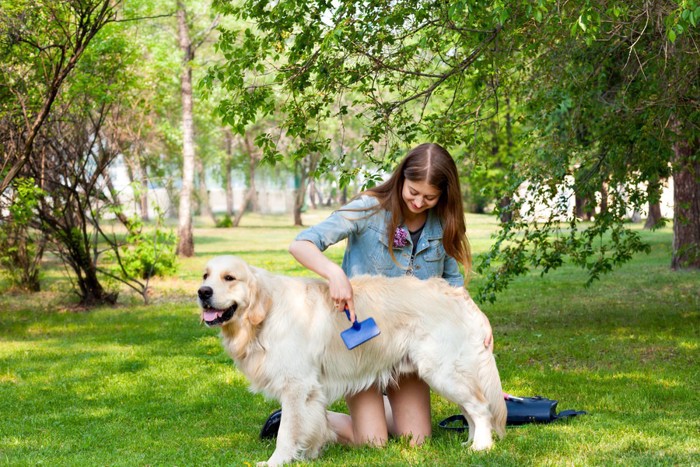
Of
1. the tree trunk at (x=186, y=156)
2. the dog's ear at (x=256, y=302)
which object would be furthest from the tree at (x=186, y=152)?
the dog's ear at (x=256, y=302)

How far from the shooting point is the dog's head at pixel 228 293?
437cm

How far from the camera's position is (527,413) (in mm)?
5371

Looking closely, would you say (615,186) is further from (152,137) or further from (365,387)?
(152,137)

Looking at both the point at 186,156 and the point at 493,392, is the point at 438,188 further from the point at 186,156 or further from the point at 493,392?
the point at 186,156

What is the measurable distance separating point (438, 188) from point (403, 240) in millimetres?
441

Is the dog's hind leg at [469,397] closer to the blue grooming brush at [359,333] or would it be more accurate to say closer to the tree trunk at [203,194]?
the blue grooming brush at [359,333]

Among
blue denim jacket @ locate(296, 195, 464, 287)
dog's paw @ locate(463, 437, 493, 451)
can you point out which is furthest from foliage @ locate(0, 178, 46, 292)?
dog's paw @ locate(463, 437, 493, 451)

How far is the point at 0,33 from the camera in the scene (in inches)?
339

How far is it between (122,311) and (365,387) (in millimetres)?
8460

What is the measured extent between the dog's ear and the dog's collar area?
0.09 metres

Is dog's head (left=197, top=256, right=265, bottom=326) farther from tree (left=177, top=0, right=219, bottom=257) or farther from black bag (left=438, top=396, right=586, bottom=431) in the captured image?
tree (left=177, top=0, right=219, bottom=257)

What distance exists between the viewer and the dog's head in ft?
14.3

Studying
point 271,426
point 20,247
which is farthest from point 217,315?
point 20,247

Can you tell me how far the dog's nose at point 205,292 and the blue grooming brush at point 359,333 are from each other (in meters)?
0.74
